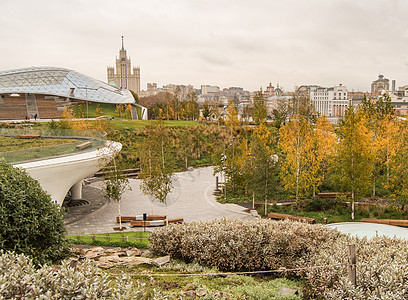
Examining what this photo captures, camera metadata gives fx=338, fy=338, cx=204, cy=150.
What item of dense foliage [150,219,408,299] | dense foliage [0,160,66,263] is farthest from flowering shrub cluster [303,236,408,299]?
dense foliage [0,160,66,263]

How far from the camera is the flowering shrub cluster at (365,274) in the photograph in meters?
5.85

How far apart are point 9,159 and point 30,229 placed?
21.8 feet

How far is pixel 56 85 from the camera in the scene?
173ft

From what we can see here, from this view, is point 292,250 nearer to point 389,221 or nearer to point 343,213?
point 389,221

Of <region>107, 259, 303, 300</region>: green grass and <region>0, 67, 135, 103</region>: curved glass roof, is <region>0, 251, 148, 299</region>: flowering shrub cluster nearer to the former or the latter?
<region>107, 259, 303, 300</region>: green grass

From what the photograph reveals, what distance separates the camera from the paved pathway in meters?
16.0

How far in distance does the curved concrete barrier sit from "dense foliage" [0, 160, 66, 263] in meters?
5.65

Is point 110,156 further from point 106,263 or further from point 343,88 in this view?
point 343,88

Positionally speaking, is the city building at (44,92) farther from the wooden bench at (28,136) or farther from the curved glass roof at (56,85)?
the wooden bench at (28,136)

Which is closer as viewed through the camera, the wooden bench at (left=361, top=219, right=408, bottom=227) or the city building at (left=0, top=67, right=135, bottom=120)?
the wooden bench at (left=361, top=219, right=408, bottom=227)

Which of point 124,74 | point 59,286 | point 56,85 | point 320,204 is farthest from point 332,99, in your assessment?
point 59,286

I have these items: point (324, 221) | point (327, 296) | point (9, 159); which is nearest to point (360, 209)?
point (324, 221)

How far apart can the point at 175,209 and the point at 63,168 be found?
6352 mm

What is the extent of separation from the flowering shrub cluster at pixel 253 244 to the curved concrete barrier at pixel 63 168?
7.20 m
